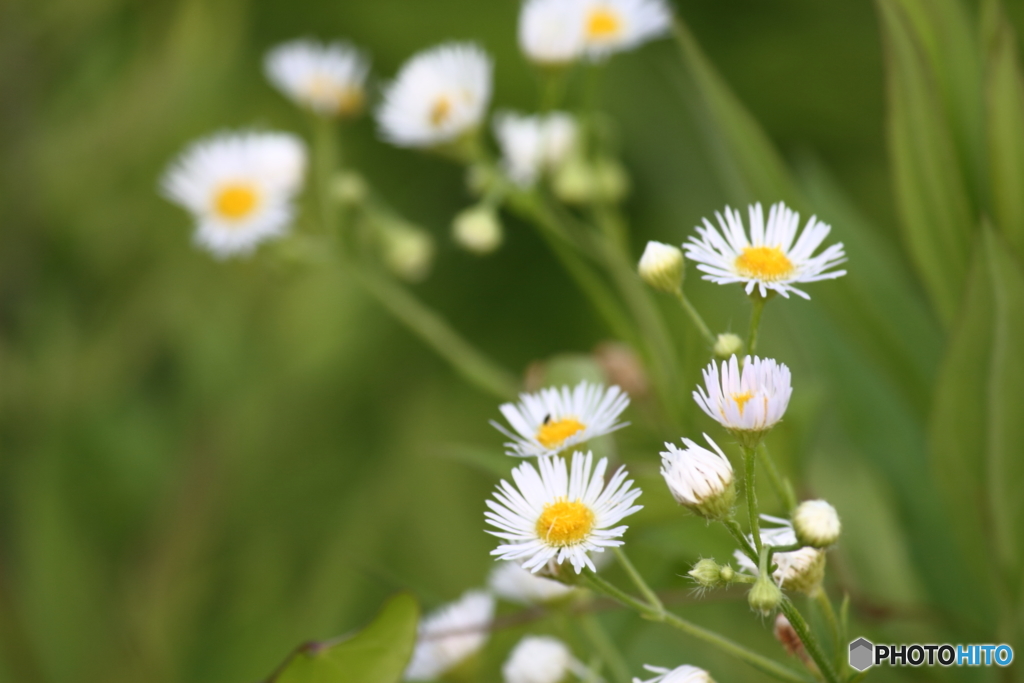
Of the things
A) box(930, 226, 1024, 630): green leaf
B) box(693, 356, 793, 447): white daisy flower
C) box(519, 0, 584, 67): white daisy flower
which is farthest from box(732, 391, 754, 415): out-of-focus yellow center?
box(519, 0, 584, 67): white daisy flower

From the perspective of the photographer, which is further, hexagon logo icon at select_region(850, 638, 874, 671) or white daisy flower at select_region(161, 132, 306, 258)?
white daisy flower at select_region(161, 132, 306, 258)

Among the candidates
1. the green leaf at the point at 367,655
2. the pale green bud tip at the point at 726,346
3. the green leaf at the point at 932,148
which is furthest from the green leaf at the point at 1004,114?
the green leaf at the point at 367,655

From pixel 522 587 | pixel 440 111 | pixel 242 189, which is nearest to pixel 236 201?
pixel 242 189

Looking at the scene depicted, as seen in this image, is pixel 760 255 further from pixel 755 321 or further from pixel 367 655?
pixel 367 655

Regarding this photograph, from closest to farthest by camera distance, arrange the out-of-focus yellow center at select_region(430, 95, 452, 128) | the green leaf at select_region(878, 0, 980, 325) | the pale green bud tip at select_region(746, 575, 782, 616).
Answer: the pale green bud tip at select_region(746, 575, 782, 616)
the green leaf at select_region(878, 0, 980, 325)
the out-of-focus yellow center at select_region(430, 95, 452, 128)

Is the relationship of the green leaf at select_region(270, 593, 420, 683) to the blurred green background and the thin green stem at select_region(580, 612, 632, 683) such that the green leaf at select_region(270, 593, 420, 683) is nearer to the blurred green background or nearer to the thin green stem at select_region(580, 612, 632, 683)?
the thin green stem at select_region(580, 612, 632, 683)

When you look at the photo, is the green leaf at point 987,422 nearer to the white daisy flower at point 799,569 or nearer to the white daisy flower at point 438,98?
the white daisy flower at point 799,569

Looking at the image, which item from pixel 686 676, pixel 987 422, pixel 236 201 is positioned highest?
pixel 236 201
